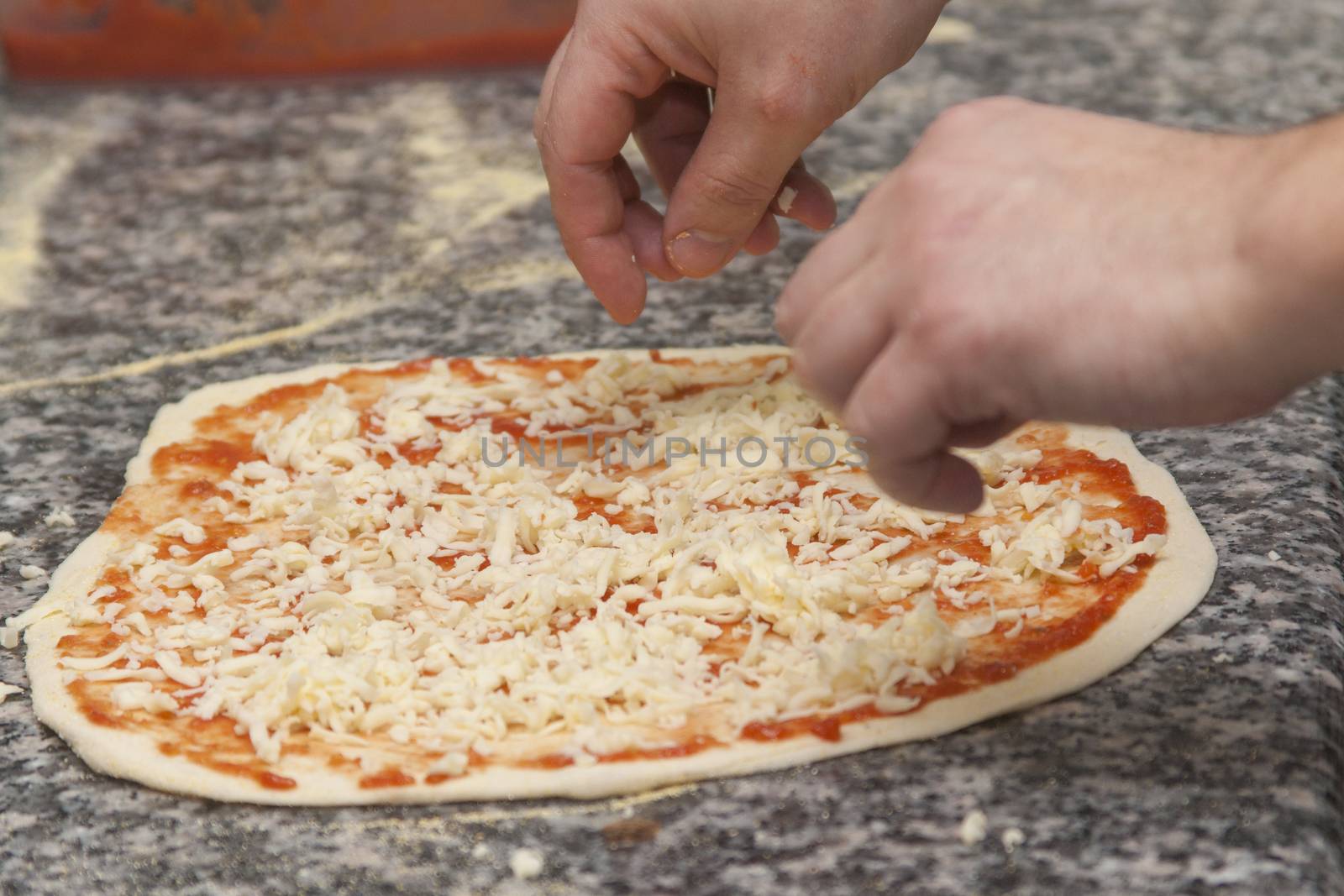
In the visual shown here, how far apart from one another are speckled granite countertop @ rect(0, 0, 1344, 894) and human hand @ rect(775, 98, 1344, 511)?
1.04 feet

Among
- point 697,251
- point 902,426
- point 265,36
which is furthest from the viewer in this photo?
point 265,36

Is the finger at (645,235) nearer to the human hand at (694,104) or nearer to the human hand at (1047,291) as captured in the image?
the human hand at (694,104)

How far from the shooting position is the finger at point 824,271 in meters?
1.15

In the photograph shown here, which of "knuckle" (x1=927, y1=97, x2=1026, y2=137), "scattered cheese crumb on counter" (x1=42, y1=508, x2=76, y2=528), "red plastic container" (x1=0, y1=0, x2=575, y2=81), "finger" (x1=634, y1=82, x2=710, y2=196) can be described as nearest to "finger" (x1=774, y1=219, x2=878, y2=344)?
"knuckle" (x1=927, y1=97, x2=1026, y2=137)

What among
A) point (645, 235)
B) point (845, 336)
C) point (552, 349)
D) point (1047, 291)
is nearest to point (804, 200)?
point (645, 235)

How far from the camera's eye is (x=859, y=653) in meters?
1.29

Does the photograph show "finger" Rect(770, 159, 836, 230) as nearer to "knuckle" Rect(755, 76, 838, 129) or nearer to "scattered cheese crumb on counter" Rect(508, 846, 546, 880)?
"knuckle" Rect(755, 76, 838, 129)

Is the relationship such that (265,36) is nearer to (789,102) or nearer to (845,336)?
(789,102)

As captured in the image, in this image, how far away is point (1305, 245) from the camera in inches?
37.2

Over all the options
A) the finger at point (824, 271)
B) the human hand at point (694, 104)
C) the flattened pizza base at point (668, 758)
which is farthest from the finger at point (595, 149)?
the flattened pizza base at point (668, 758)

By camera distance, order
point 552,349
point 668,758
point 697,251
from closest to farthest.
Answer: point 668,758 < point 697,251 < point 552,349

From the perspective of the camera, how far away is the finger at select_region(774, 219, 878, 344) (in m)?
1.15

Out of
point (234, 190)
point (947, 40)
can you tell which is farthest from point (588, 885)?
point (947, 40)

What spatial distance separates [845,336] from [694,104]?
2.58ft
